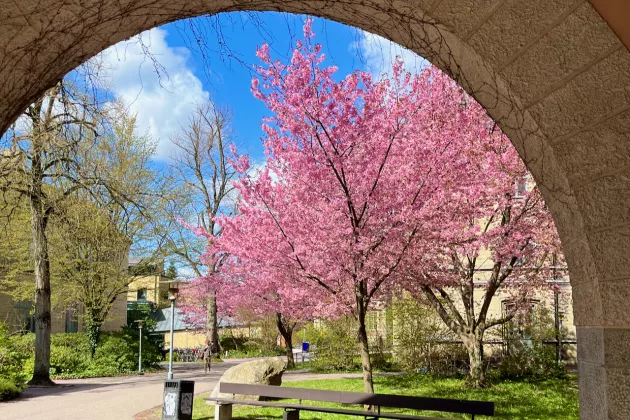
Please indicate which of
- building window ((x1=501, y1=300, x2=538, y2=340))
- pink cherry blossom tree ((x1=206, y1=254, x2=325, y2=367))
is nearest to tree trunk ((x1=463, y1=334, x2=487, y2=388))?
building window ((x1=501, y1=300, x2=538, y2=340))

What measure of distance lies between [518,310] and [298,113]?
905 centimetres

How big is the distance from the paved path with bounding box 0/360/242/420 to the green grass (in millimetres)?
1443

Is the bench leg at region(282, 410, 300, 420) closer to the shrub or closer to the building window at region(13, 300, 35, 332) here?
the shrub

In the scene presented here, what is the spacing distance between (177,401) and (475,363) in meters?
7.85

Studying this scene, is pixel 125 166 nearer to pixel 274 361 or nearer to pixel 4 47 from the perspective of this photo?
pixel 274 361

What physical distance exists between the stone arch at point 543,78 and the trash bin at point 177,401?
7.42 m

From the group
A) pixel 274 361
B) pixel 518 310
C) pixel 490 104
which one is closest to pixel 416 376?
pixel 518 310

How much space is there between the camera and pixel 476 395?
41.0 feet

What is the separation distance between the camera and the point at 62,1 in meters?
2.00

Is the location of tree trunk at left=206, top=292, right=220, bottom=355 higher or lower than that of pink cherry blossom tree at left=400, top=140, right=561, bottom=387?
lower

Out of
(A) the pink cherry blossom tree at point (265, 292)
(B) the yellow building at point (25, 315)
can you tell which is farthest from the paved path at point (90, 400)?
(B) the yellow building at point (25, 315)

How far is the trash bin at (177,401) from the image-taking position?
8.94 m

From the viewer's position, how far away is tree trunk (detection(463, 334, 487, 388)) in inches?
549

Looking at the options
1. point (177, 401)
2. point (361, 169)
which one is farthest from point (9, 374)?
point (361, 169)
